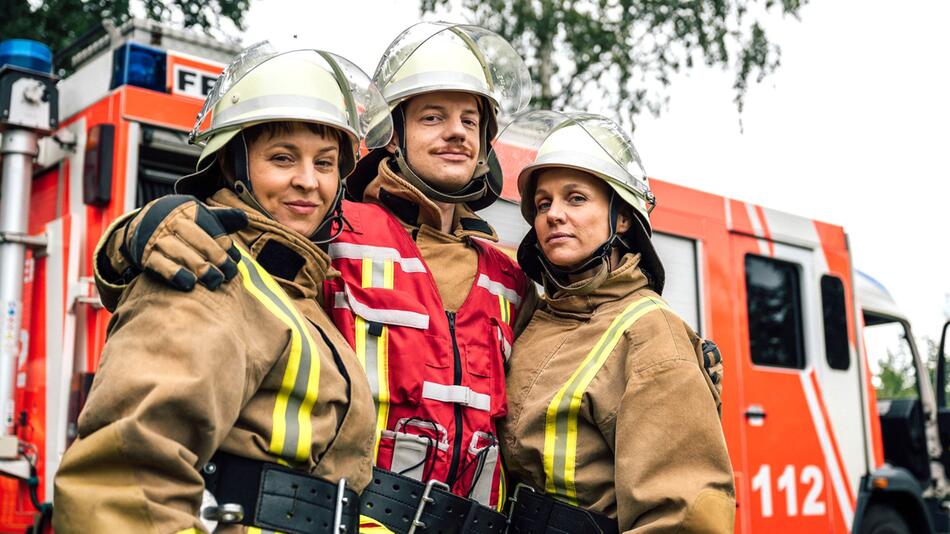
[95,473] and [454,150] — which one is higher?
[454,150]

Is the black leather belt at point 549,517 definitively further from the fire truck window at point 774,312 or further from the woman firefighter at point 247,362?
the fire truck window at point 774,312

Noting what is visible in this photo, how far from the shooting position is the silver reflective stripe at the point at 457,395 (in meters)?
2.53

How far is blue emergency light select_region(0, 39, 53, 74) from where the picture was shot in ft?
13.9

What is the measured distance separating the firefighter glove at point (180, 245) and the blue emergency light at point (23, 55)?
8.62 feet

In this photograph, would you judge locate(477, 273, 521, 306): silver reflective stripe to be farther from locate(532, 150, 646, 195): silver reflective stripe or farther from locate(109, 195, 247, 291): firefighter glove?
locate(109, 195, 247, 291): firefighter glove

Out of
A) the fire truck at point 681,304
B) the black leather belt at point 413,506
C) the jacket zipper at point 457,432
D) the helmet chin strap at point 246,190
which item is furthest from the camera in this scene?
the fire truck at point 681,304

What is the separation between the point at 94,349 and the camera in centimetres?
396

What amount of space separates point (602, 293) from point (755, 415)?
318 cm

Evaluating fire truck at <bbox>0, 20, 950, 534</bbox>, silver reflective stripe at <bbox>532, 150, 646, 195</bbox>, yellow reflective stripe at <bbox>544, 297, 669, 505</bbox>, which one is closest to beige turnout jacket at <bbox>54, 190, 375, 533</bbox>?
yellow reflective stripe at <bbox>544, 297, 669, 505</bbox>

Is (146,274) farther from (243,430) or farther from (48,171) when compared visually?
(48,171)

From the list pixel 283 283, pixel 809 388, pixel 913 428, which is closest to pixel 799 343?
pixel 809 388

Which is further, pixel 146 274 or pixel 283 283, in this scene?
pixel 283 283

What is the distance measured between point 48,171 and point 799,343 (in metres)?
4.38

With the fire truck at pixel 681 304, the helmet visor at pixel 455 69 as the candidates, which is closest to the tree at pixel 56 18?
the fire truck at pixel 681 304
